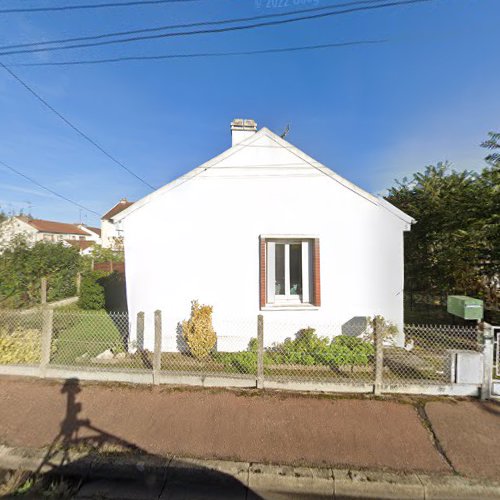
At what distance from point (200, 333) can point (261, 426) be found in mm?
2366

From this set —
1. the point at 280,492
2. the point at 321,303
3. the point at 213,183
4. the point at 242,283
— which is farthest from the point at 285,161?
the point at 280,492

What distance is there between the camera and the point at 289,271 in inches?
255

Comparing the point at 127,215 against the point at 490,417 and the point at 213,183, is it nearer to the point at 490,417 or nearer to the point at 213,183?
the point at 213,183

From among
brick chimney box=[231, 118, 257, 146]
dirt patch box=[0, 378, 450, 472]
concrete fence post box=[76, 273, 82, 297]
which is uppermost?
brick chimney box=[231, 118, 257, 146]

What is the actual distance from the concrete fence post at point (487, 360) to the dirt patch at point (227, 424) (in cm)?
120

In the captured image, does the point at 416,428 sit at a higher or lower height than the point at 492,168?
lower

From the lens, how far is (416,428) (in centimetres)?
372

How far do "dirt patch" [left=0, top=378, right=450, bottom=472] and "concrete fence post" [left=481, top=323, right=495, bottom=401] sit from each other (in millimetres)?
1198

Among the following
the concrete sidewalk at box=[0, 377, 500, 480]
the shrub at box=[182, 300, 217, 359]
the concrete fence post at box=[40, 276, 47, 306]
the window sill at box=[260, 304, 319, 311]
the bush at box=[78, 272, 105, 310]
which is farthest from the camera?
the bush at box=[78, 272, 105, 310]

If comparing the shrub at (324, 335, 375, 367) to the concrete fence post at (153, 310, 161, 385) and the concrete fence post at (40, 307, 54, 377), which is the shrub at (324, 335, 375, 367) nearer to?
the concrete fence post at (153, 310, 161, 385)

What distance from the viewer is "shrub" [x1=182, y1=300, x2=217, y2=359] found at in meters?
5.71

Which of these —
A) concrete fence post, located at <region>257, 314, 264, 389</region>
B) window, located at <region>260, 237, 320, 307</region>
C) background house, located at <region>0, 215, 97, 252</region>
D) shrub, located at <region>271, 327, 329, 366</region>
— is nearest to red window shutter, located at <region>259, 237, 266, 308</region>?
window, located at <region>260, 237, 320, 307</region>

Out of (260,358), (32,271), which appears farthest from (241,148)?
(32,271)

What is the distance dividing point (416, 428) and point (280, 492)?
205cm
